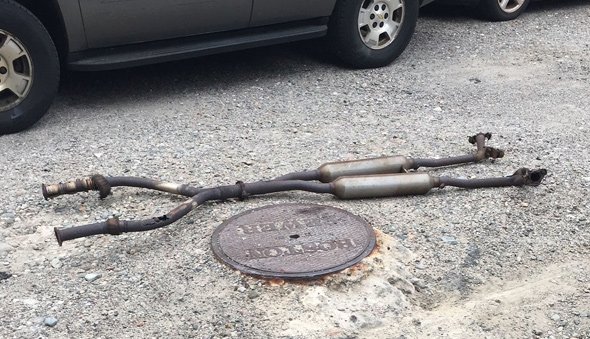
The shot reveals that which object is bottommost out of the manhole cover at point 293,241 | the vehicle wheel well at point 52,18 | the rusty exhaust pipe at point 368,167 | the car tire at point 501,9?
the manhole cover at point 293,241

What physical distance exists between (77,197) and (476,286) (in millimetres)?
2221

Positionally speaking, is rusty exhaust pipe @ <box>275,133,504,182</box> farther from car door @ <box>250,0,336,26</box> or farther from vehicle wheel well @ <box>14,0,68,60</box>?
vehicle wheel well @ <box>14,0,68,60</box>

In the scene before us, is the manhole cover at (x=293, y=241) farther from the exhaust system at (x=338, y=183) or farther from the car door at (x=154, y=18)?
the car door at (x=154, y=18)

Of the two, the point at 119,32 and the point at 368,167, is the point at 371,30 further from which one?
the point at 368,167

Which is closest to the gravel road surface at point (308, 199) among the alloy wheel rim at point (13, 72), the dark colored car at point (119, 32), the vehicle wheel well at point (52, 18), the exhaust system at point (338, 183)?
the exhaust system at point (338, 183)

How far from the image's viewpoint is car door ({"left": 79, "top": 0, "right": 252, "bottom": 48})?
5332mm

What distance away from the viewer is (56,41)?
18.2 ft

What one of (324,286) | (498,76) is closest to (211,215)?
(324,286)

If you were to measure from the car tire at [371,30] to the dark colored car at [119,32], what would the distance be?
0.02 m

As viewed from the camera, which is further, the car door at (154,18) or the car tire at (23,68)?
the car door at (154,18)

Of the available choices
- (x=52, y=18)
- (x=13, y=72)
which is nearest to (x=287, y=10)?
(x=52, y=18)

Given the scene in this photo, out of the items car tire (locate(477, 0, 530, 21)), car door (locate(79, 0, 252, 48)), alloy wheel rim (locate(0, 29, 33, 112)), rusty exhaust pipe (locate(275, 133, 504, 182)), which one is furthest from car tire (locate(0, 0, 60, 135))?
car tire (locate(477, 0, 530, 21))

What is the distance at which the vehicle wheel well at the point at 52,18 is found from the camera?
17.4ft

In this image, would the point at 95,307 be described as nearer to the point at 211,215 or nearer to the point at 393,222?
the point at 211,215
